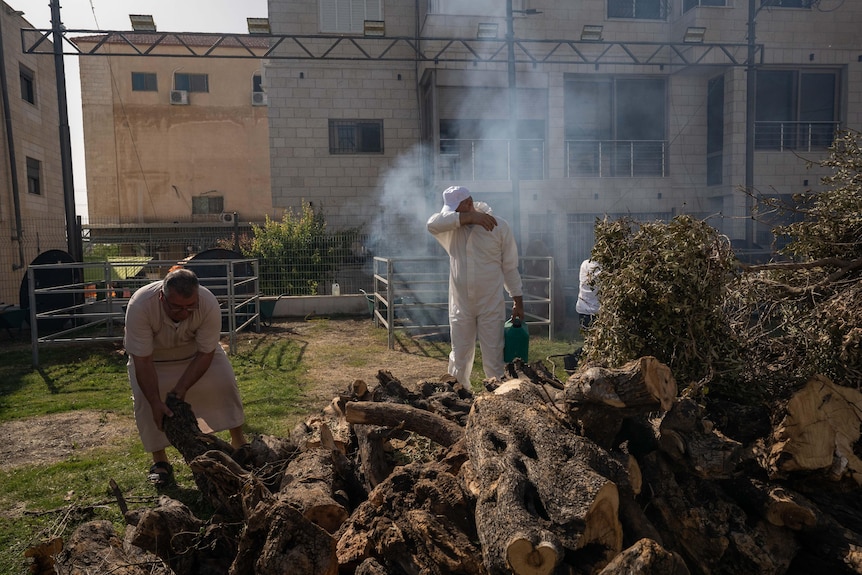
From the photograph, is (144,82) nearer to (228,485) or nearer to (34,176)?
(34,176)

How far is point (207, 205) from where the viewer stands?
1078 inches

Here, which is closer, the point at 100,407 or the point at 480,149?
the point at 100,407

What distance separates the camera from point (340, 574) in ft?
9.83

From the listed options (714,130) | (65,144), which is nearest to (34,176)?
(65,144)

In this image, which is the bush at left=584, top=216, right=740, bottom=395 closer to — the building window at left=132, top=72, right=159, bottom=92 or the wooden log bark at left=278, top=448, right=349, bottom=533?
the wooden log bark at left=278, top=448, right=349, bottom=533

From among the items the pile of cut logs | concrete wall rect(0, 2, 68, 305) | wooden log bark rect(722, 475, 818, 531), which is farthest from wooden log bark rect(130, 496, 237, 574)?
concrete wall rect(0, 2, 68, 305)

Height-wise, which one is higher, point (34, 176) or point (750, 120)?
point (750, 120)

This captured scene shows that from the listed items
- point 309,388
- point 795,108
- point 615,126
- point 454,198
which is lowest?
point 309,388

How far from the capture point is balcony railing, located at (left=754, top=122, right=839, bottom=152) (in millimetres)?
17625

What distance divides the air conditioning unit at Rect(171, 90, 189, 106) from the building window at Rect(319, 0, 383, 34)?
38.7ft

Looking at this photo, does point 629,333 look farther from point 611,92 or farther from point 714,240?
point 611,92

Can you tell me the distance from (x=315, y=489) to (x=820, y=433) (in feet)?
8.12

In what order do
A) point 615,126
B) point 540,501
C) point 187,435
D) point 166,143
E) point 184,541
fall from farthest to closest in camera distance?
Answer: point 166,143
point 615,126
point 187,435
point 184,541
point 540,501

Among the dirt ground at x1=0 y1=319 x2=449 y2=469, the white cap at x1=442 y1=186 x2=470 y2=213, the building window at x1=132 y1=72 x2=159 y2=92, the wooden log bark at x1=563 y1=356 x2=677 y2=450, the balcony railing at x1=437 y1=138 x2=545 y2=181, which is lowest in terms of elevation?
the dirt ground at x1=0 y1=319 x2=449 y2=469
